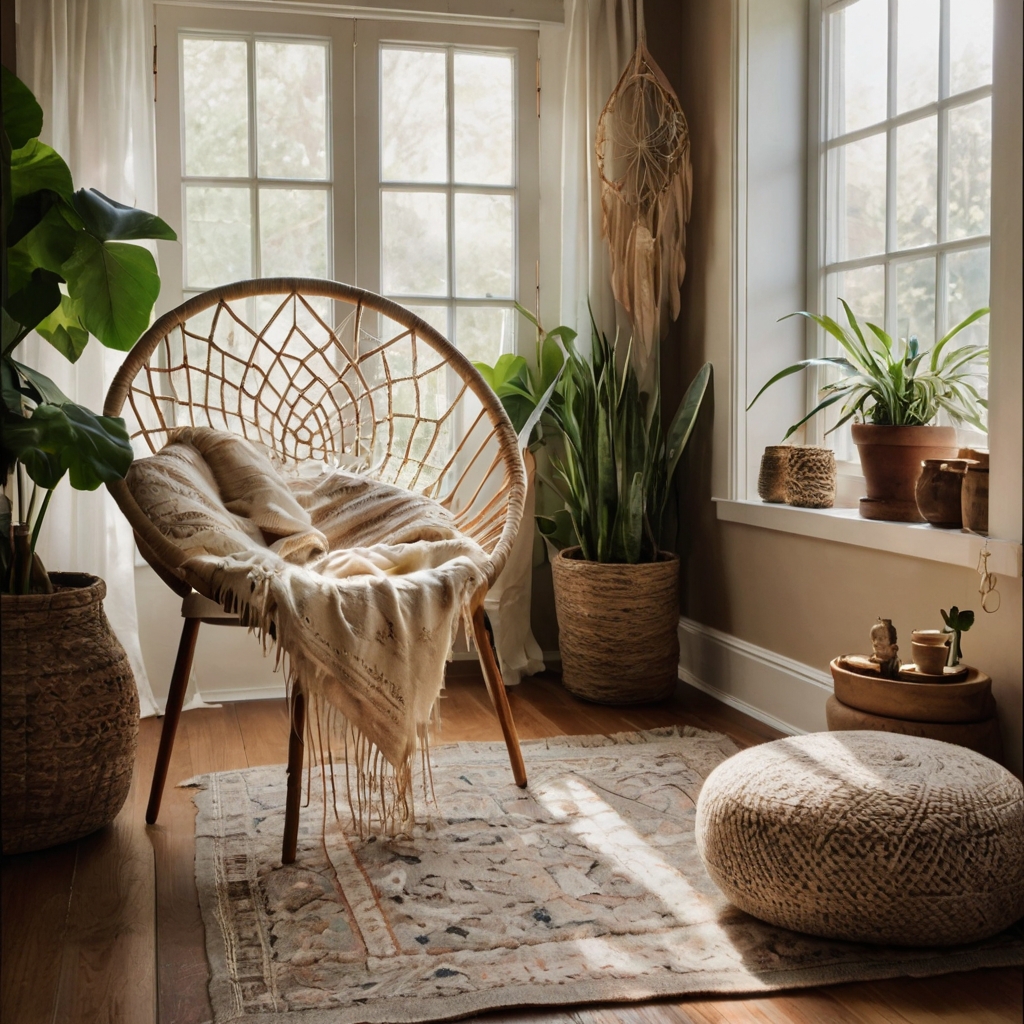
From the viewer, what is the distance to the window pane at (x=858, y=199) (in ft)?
8.71

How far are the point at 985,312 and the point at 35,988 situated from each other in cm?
206

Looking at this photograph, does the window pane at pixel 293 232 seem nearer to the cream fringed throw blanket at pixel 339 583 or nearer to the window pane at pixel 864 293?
the cream fringed throw blanket at pixel 339 583

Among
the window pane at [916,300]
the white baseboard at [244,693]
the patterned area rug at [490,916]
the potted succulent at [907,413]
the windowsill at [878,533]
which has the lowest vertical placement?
the patterned area rug at [490,916]

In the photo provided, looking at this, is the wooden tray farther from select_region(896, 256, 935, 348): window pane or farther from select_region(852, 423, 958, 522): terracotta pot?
select_region(896, 256, 935, 348): window pane

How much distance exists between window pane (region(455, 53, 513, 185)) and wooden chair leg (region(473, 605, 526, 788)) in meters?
1.62

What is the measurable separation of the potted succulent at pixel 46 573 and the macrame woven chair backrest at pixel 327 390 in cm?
24

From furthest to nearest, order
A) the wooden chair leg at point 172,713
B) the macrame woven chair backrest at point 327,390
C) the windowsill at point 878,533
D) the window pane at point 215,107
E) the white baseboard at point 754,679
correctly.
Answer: the window pane at point 215,107 < the white baseboard at point 754,679 < the macrame woven chair backrest at point 327,390 < the wooden chair leg at point 172,713 < the windowsill at point 878,533

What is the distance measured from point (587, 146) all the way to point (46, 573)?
6.42 ft

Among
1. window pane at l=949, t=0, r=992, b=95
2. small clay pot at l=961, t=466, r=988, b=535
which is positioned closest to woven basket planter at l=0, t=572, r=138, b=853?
small clay pot at l=961, t=466, r=988, b=535

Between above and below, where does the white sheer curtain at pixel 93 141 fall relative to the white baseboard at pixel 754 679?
above

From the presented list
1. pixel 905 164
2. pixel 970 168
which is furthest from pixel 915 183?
pixel 970 168

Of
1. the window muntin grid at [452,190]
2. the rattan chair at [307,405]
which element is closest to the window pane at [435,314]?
the window muntin grid at [452,190]

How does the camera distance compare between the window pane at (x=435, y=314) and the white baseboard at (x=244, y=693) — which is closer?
the white baseboard at (x=244, y=693)

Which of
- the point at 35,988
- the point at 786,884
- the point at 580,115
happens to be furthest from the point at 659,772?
the point at 580,115
